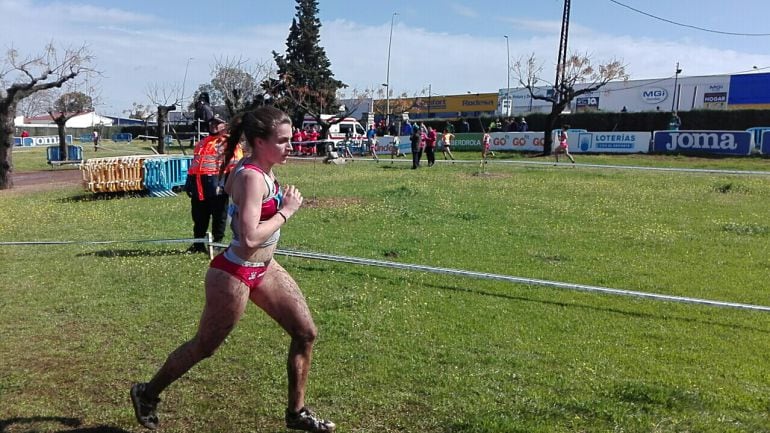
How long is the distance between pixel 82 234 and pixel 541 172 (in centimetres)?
1674

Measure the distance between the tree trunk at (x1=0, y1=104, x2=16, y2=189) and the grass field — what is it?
34.2ft

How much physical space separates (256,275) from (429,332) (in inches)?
97.9

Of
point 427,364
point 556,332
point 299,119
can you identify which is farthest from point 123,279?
point 299,119

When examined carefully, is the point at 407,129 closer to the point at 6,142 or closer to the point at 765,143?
the point at 765,143

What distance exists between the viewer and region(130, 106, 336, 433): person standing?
3434mm

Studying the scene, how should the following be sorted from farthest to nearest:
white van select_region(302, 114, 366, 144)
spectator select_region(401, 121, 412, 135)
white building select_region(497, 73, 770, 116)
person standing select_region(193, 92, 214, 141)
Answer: white building select_region(497, 73, 770, 116)
white van select_region(302, 114, 366, 144)
spectator select_region(401, 121, 412, 135)
person standing select_region(193, 92, 214, 141)

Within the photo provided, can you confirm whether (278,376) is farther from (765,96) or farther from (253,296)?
(765,96)

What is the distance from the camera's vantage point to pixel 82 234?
1130 centimetres

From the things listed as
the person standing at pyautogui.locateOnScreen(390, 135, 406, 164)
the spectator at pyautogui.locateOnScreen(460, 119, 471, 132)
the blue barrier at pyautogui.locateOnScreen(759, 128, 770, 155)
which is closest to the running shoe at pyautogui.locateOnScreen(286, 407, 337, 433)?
the blue barrier at pyautogui.locateOnScreen(759, 128, 770, 155)

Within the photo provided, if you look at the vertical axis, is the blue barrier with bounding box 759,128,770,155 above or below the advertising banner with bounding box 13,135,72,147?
above

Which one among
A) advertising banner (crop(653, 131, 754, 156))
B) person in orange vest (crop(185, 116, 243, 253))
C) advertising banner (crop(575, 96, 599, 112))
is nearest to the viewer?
person in orange vest (crop(185, 116, 243, 253))

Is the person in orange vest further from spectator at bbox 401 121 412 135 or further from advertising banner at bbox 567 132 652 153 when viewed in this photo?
spectator at bbox 401 121 412 135

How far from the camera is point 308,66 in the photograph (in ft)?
192

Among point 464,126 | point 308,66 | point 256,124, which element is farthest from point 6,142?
point 308,66
